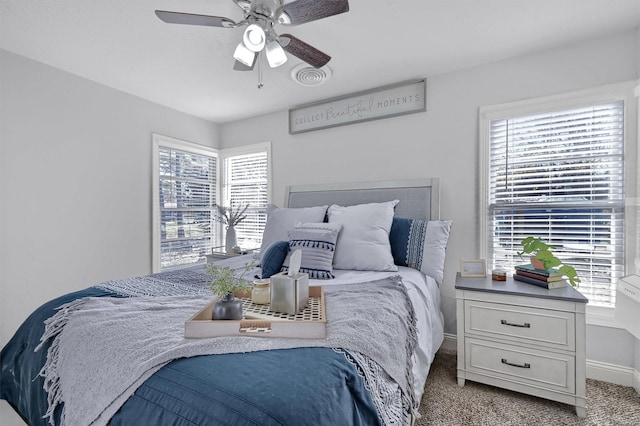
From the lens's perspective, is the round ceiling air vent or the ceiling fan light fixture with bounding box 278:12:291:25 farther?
the round ceiling air vent

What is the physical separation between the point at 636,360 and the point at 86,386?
3138 millimetres

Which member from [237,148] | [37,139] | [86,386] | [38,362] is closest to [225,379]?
[86,386]

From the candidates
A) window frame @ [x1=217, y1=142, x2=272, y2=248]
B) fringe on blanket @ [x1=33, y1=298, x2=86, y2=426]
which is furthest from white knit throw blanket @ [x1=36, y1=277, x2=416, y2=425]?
window frame @ [x1=217, y1=142, x2=272, y2=248]

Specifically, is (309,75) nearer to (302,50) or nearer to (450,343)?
(302,50)

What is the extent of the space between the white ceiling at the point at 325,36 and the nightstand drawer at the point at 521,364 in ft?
7.11

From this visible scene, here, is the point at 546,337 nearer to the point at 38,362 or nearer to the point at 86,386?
the point at 86,386

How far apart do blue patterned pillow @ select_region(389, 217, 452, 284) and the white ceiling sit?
1.41m

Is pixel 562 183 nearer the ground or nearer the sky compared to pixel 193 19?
nearer the ground

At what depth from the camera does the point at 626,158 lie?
2.06m

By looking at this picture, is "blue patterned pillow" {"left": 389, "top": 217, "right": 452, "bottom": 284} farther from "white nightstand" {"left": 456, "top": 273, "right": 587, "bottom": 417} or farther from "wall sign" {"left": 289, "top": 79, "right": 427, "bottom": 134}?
"wall sign" {"left": 289, "top": 79, "right": 427, "bottom": 134}

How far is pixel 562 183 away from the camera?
229cm

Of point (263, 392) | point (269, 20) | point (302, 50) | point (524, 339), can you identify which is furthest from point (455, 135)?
point (263, 392)

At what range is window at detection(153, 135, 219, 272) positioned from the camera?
3.45 meters

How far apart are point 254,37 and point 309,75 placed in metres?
1.03
